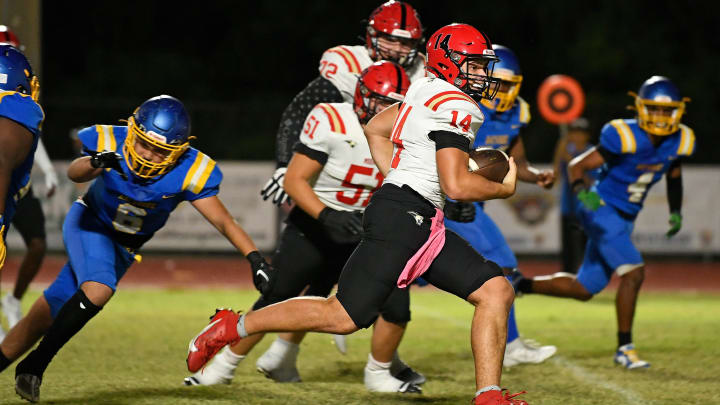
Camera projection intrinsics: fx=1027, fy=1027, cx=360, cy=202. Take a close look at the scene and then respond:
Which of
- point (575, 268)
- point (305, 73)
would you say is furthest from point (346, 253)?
point (305, 73)

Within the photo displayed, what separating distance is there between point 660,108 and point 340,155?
2428 mm

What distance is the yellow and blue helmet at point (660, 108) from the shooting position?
6.59 meters

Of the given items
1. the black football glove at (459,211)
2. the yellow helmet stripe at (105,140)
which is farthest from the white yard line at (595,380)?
the yellow helmet stripe at (105,140)

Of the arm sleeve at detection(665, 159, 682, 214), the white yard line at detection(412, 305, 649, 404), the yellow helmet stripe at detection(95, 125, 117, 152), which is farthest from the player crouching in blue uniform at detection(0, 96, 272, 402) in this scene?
the arm sleeve at detection(665, 159, 682, 214)

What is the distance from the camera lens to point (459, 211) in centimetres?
600

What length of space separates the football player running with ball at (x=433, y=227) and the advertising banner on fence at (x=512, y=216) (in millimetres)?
9494

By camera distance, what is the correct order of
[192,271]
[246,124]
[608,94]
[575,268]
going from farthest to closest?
[608,94] < [246,124] < [192,271] < [575,268]

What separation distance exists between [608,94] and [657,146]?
15.3 metres

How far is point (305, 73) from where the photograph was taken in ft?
71.6

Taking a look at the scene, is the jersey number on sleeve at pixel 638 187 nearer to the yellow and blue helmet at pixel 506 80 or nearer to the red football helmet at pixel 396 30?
the yellow and blue helmet at pixel 506 80

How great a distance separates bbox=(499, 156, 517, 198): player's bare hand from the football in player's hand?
0.9 inches

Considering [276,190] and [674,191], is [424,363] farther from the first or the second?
[674,191]

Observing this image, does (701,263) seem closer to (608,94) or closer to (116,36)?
(608,94)

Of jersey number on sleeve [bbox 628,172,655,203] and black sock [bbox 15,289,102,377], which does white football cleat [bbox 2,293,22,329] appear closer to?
black sock [bbox 15,289,102,377]
